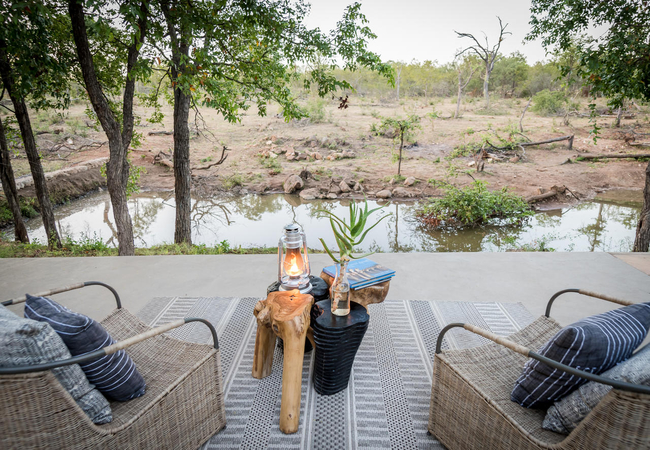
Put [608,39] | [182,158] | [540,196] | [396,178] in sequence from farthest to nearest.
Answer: [396,178] → [540,196] → [182,158] → [608,39]

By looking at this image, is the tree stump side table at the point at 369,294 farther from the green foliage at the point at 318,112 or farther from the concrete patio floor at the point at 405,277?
the green foliage at the point at 318,112

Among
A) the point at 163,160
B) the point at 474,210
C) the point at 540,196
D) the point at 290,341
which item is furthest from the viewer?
the point at 163,160

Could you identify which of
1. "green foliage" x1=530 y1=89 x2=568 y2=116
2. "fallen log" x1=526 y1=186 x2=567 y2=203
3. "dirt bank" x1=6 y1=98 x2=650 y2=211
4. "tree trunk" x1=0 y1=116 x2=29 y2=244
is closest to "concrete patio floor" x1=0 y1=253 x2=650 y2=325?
"tree trunk" x1=0 y1=116 x2=29 y2=244

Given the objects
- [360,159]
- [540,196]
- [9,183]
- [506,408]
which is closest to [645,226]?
[540,196]

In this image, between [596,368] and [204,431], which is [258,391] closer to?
[204,431]

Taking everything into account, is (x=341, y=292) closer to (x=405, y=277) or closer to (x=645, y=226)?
(x=405, y=277)

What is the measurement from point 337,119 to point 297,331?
12534 mm

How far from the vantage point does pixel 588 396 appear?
3.24ft

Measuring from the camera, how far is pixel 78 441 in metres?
0.99

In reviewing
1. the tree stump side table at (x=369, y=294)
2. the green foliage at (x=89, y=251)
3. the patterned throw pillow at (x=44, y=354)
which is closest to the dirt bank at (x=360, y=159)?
the green foliage at (x=89, y=251)

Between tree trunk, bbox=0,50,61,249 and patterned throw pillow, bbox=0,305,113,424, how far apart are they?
14.6 ft

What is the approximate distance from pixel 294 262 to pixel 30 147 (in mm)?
4779

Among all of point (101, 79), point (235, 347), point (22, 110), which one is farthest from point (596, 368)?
point (22, 110)

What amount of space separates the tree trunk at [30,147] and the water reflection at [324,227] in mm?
881
